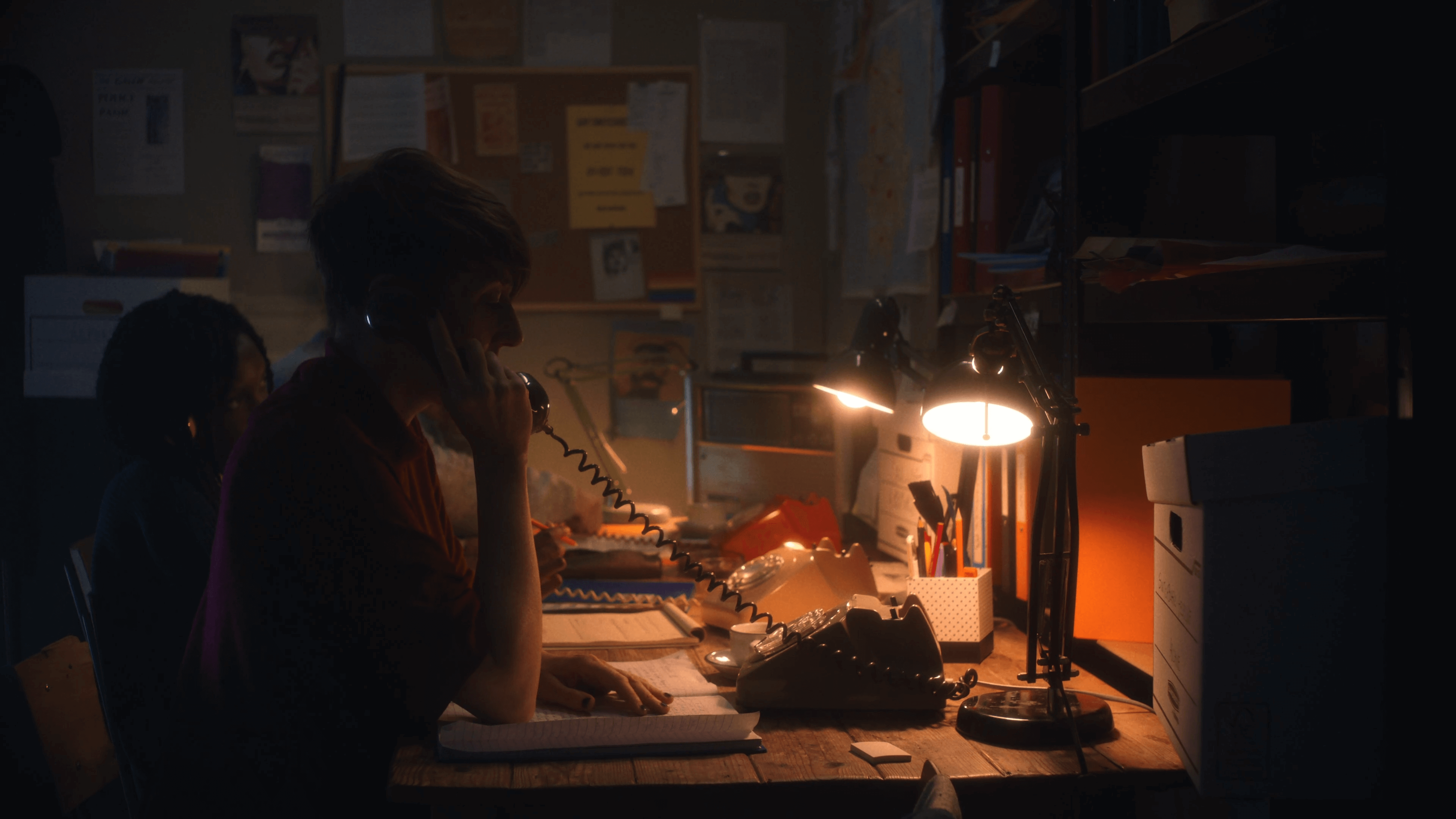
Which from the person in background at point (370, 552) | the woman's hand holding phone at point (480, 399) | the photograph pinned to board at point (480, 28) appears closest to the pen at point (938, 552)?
the person in background at point (370, 552)

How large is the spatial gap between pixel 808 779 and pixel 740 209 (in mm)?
2175

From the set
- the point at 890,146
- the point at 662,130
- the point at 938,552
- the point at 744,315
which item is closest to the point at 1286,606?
the point at 938,552

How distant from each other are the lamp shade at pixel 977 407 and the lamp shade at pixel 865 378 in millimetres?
156

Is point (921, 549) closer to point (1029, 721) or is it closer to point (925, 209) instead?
point (1029, 721)

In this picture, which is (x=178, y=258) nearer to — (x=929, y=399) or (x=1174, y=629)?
(x=929, y=399)

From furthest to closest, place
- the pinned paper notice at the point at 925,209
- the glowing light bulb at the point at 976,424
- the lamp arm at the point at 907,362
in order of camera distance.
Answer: the pinned paper notice at the point at 925,209
the lamp arm at the point at 907,362
the glowing light bulb at the point at 976,424

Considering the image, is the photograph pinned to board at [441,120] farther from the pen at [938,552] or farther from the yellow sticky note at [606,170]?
the pen at [938,552]

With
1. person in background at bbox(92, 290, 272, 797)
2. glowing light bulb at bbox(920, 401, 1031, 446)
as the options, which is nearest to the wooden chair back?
person in background at bbox(92, 290, 272, 797)

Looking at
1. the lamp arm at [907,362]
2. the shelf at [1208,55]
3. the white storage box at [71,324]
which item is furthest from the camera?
the white storage box at [71,324]

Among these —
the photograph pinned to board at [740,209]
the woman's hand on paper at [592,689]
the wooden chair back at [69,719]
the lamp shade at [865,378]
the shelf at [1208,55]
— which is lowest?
the wooden chair back at [69,719]

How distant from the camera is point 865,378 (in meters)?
1.42

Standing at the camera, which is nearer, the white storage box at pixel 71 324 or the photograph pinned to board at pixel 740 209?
the white storage box at pixel 71 324

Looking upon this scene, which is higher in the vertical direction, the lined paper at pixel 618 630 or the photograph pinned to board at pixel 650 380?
the photograph pinned to board at pixel 650 380

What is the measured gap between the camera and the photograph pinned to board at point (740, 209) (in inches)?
112
